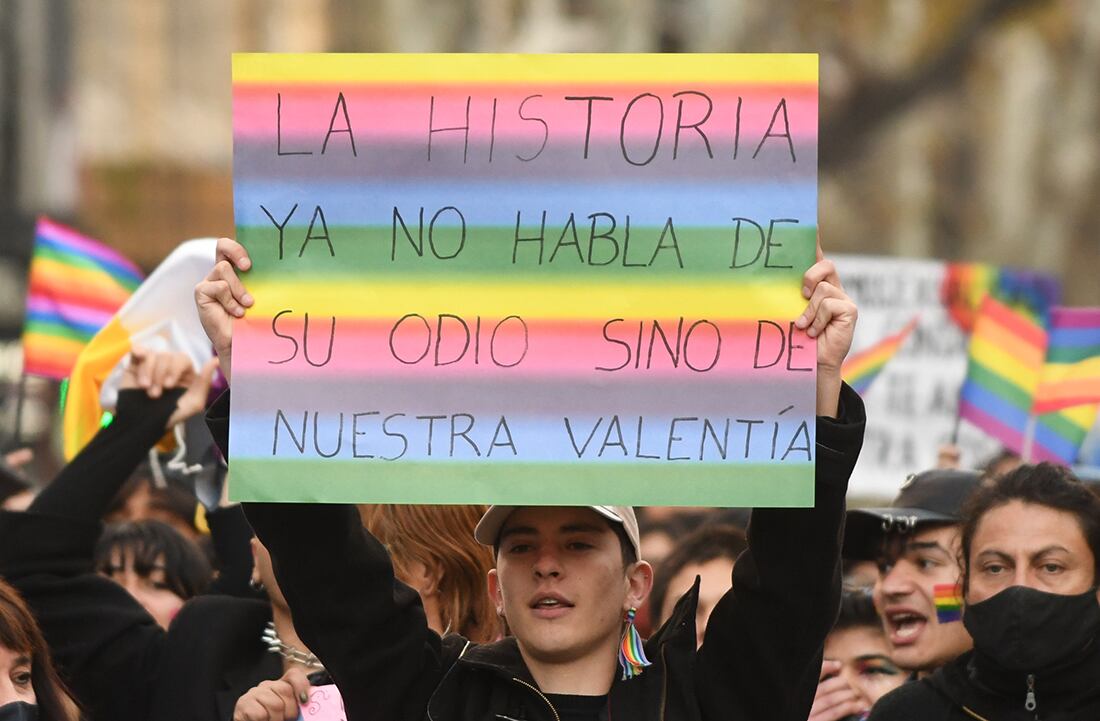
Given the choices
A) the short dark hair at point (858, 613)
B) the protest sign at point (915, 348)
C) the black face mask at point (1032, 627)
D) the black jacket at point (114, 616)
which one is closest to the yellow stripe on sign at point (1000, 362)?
the protest sign at point (915, 348)

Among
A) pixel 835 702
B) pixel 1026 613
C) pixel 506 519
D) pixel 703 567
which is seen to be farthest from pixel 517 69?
pixel 703 567

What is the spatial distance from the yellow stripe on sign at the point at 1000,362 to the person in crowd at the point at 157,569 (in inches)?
124

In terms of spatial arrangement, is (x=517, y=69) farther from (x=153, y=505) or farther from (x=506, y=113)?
(x=153, y=505)

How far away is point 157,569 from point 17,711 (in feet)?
5.06

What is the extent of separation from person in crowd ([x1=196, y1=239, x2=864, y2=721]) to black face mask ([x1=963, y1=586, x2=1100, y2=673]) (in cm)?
77

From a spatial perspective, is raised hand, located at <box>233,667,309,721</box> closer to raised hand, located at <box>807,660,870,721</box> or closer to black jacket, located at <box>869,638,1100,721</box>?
black jacket, located at <box>869,638,1100,721</box>

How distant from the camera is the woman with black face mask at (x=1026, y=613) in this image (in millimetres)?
4750

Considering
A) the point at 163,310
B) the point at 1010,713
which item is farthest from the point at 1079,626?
the point at 163,310

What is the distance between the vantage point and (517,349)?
159 inches

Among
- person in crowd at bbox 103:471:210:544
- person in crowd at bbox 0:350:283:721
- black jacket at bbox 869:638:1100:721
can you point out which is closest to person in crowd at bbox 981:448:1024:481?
black jacket at bbox 869:638:1100:721

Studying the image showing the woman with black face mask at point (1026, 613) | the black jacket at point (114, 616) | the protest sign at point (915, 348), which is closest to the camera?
the woman with black face mask at point (1026, 613)

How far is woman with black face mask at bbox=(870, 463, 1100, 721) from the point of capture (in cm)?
475

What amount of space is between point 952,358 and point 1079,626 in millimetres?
4471

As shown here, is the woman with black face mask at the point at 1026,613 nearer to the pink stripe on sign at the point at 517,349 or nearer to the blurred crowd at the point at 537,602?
the blurred crowd at the point at 537,602
